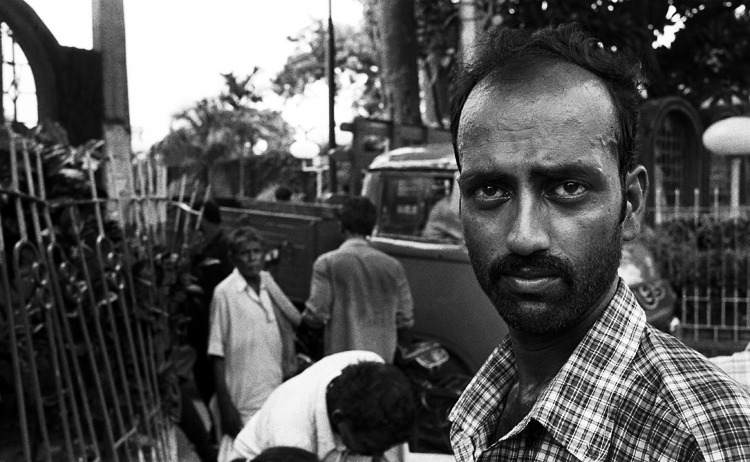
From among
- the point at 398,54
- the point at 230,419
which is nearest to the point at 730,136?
the point at 398,54

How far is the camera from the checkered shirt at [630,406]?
873mm

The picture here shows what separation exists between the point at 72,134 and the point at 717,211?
8198mm

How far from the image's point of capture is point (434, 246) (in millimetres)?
6234

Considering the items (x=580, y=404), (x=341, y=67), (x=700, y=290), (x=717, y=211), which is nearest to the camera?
(x=580, y=404)

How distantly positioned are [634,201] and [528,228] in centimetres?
20

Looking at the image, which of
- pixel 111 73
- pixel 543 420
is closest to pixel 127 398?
pixel 111 73

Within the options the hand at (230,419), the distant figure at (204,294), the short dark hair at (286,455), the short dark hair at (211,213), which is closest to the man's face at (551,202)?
the short dark hair at (286,455)

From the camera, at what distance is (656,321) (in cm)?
697

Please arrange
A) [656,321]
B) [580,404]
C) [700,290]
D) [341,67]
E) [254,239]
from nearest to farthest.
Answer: [580,404] < [254,239] < [656,321] < [700,290] < [341,67]

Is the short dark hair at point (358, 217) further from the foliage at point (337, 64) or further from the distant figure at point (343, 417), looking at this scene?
the foliage at point (337, 64)

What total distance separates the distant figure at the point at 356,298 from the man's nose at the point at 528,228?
4.32 m

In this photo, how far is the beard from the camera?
1.03m

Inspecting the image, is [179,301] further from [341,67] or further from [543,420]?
[341,67]

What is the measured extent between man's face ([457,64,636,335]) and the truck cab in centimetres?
469
